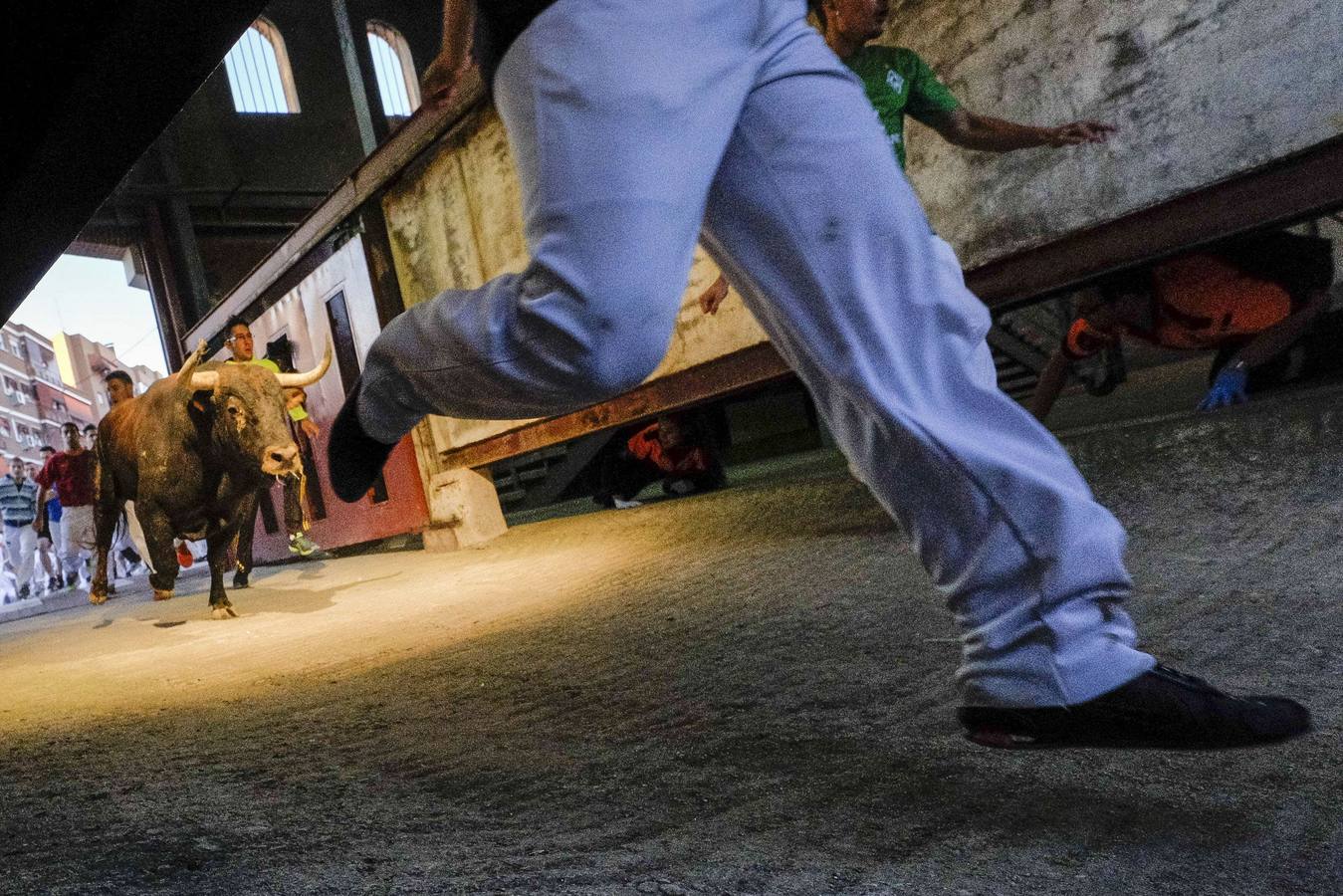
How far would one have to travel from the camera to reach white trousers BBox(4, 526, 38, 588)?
1437 cm

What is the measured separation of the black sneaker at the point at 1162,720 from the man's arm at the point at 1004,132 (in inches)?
133

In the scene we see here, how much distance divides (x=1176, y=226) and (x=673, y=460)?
4572 millimetres

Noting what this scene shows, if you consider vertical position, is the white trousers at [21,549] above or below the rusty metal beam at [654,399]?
above

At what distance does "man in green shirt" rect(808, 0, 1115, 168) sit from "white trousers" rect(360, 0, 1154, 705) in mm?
2651

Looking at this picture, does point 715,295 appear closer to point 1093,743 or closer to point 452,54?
point 452,54

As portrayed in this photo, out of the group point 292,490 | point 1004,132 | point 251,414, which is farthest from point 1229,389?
point 251,414

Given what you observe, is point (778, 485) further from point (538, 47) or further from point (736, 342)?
point (538, 47)

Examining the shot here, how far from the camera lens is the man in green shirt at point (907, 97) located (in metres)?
3.97

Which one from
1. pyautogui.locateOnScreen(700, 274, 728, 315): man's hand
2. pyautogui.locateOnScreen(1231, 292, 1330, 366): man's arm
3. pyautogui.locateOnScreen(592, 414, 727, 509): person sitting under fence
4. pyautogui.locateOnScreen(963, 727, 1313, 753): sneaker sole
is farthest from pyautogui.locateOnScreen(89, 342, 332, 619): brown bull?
pyautogui.locateOnScreen(1231, 292, 1330, 366): man's arm

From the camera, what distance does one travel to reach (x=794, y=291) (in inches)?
60.3

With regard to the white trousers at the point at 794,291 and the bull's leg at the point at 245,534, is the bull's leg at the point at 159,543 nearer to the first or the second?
the bull's leg at the point at 245,534

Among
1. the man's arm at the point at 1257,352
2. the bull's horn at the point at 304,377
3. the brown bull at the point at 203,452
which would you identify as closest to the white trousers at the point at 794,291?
the man's arm at the point at 1257,352

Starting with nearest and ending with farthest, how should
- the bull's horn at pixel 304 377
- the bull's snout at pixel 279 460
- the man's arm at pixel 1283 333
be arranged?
the man's arm at pixel 1283 333
the bull's snout at pixel 279 460
the bull's horn at pixel 304 377

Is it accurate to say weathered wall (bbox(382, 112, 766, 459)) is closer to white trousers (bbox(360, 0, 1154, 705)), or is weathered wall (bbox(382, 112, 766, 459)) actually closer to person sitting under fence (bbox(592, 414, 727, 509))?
person sitting under fence (bbox(592, 414, 727, 509))
